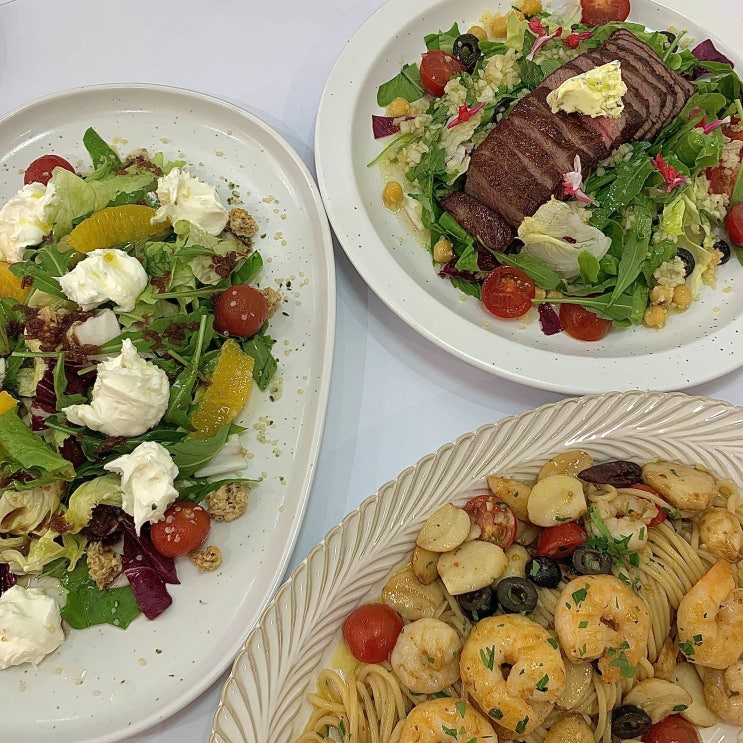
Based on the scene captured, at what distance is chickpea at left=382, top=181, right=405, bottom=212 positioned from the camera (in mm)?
2471

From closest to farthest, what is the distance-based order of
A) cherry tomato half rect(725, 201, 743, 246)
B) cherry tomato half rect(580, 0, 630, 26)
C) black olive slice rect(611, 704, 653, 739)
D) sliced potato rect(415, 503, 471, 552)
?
black olive slice rect(611, 704, 653, 739) → sliced potato rect(415, 503, 471, 552) → cherry tomato half rect(725, 201, 743, 246) → cherry tomato half rect(580, 0, 630, 26)

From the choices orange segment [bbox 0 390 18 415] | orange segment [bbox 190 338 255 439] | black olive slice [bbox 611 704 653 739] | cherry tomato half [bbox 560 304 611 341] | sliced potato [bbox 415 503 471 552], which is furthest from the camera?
cherry tomato half [bbox 560 304 611 341]

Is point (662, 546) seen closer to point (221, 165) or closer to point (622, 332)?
point (622, 332)

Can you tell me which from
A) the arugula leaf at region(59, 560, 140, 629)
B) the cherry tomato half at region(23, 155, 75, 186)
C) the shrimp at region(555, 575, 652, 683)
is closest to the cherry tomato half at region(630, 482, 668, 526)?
the shrimp at region(555, 575, 652, 683)

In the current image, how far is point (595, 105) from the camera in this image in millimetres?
2275

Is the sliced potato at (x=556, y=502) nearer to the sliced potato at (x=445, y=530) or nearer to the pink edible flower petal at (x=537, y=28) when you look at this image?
the sliced potato at (x=445, y=530)

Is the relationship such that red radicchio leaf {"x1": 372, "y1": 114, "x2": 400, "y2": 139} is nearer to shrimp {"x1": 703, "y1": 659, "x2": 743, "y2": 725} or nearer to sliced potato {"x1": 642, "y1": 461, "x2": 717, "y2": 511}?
sliced potato {"x1": 642, "y1": 461, "x2": 717, "y2": 511}

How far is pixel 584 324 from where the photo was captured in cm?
227

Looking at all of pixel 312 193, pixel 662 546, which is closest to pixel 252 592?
pixel 662 546

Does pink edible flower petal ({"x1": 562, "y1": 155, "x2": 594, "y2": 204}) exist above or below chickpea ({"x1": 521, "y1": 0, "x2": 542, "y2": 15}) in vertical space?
below

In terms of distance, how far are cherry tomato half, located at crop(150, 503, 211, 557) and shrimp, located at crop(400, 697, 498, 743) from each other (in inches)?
31.4

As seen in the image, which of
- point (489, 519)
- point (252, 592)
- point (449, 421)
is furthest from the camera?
point (449, 421)

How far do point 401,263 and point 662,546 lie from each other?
4.23ft

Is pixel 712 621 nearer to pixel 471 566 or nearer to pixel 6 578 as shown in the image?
pixel 471 566
